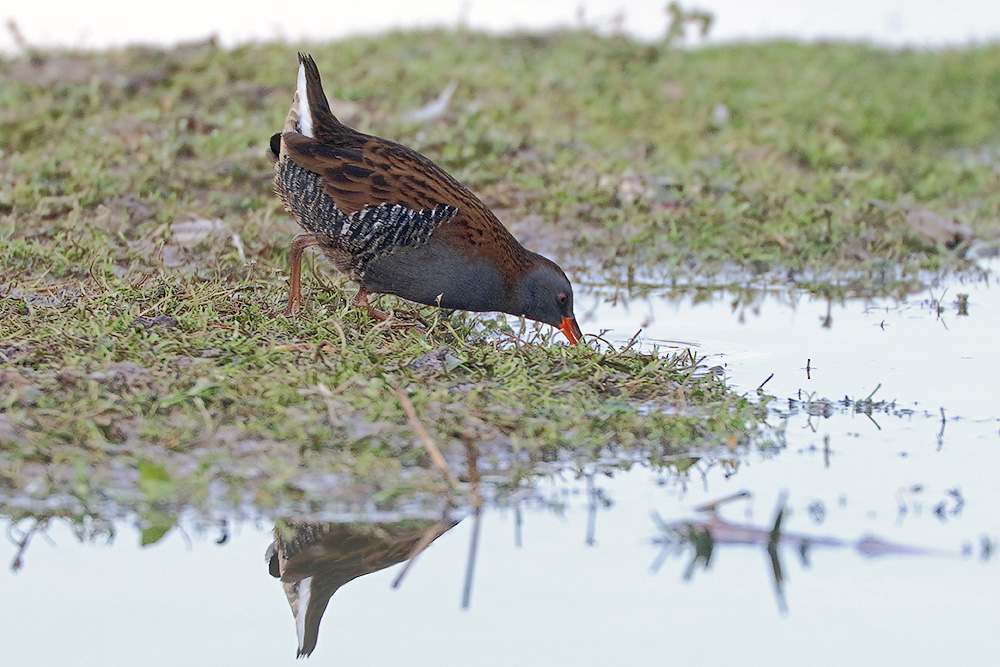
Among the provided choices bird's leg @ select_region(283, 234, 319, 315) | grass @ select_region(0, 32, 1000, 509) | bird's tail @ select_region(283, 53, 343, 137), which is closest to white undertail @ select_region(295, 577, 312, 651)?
grass @ select_region(0, 32, 1000, 509)

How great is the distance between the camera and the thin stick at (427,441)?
13.2ft

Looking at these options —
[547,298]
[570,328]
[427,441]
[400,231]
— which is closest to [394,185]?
[400,231]

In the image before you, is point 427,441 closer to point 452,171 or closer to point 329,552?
point 329,552

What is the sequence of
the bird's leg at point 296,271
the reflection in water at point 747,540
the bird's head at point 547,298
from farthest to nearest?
the bird's head at point 547,298 < the bird's leg at point 296,271 < the reflection in water at point 747,540

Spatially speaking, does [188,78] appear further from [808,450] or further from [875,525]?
[875,525]

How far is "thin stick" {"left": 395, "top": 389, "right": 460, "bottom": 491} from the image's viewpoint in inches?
159

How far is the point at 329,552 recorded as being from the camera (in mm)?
3586

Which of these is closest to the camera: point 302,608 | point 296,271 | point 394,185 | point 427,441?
point 302,608

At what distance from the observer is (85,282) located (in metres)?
5.98

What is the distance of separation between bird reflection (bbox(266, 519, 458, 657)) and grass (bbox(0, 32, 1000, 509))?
0.67ft

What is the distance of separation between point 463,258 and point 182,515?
2.09m

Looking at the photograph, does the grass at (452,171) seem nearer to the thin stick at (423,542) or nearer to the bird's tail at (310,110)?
the thin stick at (423,542)

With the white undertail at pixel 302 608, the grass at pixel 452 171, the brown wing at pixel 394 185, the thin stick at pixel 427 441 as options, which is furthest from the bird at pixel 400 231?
the white undertail at pixel 302 608

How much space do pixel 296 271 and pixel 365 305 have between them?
34cm
